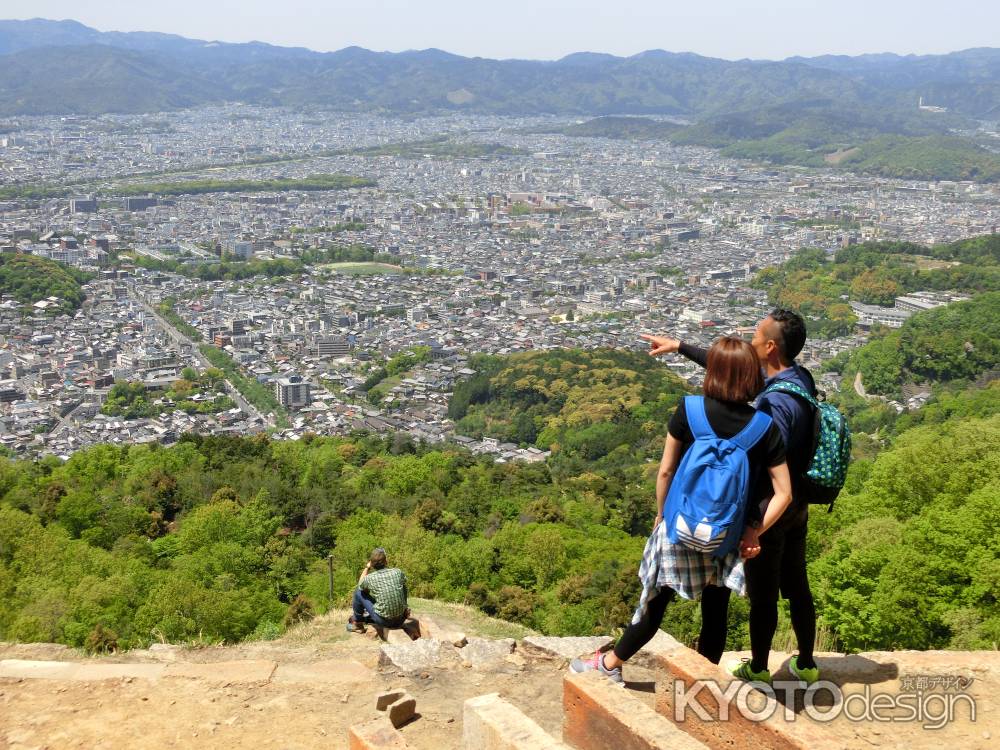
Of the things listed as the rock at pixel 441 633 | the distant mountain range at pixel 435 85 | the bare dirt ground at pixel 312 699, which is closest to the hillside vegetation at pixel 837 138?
the distant mountain range at pixel 435 85

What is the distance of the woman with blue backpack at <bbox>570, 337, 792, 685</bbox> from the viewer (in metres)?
2.74

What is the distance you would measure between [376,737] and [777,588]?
1395 mm

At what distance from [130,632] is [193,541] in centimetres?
360

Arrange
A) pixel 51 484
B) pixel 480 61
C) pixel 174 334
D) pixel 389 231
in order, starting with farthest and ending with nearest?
1. pixel 480 61
2. pixel 389 231
3. pixel 174 334
4. pixel 51 484

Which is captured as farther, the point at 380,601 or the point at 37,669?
the point at 380,601

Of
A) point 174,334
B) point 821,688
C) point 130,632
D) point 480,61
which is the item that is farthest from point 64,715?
point 480,61

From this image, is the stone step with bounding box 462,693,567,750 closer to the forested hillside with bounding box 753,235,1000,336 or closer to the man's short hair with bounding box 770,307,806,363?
the man's short hair with bounding box 770,307,806,363

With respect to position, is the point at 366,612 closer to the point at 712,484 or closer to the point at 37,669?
the point at 37,669

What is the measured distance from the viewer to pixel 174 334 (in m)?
35.0

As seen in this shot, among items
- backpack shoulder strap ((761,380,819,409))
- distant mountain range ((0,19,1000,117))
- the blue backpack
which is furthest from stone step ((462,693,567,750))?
distant mountain range ((0,19,1000,117))

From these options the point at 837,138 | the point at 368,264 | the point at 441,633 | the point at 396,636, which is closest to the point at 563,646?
the point at 441,633

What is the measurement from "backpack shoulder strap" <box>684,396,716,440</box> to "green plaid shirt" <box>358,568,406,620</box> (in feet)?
10.1

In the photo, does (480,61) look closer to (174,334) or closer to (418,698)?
(174,334)

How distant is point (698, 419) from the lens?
2799 mm
